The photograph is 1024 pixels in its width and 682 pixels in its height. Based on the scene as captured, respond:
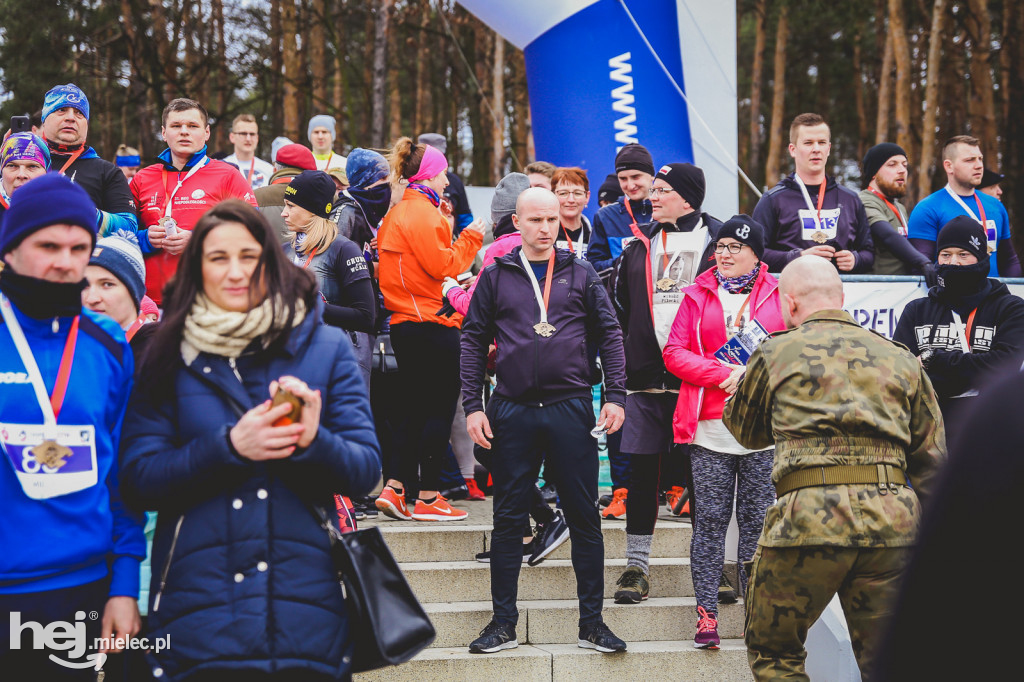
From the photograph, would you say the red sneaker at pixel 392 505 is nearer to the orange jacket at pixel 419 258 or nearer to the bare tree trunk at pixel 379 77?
the orange jacket at pixel 419 258

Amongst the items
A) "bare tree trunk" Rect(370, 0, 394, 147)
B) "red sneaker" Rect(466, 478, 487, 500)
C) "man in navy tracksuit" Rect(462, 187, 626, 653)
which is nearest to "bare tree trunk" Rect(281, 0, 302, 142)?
"bare tree trunk" Rect(370, 0, 394, 147)

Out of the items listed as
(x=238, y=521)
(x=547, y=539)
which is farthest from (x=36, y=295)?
(x=547, y=539)

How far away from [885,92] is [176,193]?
19.9m

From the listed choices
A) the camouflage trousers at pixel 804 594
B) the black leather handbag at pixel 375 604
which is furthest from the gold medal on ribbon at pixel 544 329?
Answer: the black leather handbag at pixel 375 604

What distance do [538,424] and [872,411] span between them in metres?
1.88

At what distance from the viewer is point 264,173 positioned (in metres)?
9.51

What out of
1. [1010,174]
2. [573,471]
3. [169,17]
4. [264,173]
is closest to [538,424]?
[573,471]

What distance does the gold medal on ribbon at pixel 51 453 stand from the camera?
2.71 metres

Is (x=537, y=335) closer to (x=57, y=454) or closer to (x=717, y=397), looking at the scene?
(x=717, y=397)

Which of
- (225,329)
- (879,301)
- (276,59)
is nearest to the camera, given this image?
(225,329)

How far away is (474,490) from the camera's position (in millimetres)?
7566

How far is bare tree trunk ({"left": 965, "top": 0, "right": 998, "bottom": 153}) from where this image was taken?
17.0m

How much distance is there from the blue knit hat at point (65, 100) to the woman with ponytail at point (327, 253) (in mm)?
1416

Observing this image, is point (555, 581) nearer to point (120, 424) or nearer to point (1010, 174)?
point (120, 424)
